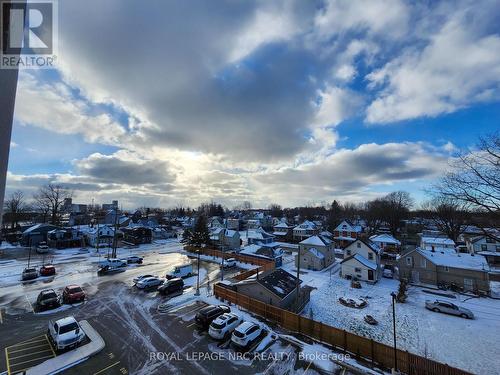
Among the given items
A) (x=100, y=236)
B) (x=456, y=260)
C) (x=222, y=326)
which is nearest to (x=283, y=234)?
(x=456, y=260)

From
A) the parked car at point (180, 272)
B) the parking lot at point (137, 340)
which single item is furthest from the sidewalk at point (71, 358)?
the parked car at point (180, 272)

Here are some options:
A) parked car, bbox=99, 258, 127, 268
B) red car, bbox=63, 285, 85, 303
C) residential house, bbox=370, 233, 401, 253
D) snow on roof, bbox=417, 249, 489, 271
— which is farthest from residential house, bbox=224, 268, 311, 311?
residential house, bbox=370, 233, 401, 253

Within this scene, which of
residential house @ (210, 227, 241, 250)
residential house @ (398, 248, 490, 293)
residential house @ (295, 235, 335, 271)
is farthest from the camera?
residential house @ (210, 227, 241, 250)

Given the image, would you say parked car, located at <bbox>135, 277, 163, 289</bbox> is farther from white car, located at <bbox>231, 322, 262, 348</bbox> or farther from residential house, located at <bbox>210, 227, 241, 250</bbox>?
residential house, located at <bbox>210, 227, 241, 250</bbox>

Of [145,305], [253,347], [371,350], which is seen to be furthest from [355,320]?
[145,305]

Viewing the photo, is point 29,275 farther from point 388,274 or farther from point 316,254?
point 388,274
